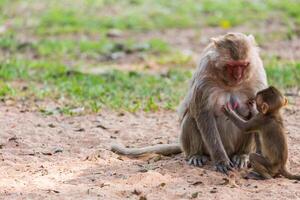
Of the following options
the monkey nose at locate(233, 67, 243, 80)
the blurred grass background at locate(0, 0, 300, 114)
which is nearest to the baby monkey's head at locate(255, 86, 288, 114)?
the monkey nose at locate(233, 67, 243, 80)

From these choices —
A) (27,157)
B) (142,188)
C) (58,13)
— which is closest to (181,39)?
(58,13)

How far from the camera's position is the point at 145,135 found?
9.03m

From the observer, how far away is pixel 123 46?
14680mm

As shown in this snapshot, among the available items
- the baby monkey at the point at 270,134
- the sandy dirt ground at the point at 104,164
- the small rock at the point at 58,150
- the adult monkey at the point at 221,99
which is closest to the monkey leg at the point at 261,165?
the baby monkey at the point at 270,134

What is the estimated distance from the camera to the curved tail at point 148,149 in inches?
318

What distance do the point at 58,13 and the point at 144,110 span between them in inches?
311

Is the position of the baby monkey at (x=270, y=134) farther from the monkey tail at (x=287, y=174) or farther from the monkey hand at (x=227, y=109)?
the monkey hand at (x=227, y=109)

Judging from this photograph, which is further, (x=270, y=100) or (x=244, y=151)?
(x=244, y=151)

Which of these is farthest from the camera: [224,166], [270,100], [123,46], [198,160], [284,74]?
[123,46]

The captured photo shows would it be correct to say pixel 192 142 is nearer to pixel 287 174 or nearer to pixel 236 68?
pixel 236 68

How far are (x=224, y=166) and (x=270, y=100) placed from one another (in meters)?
0.87

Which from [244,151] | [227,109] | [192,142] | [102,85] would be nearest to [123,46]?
[102,85]

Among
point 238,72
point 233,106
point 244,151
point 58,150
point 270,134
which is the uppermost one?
point 238,72

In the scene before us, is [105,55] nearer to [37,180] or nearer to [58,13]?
[58,13]
